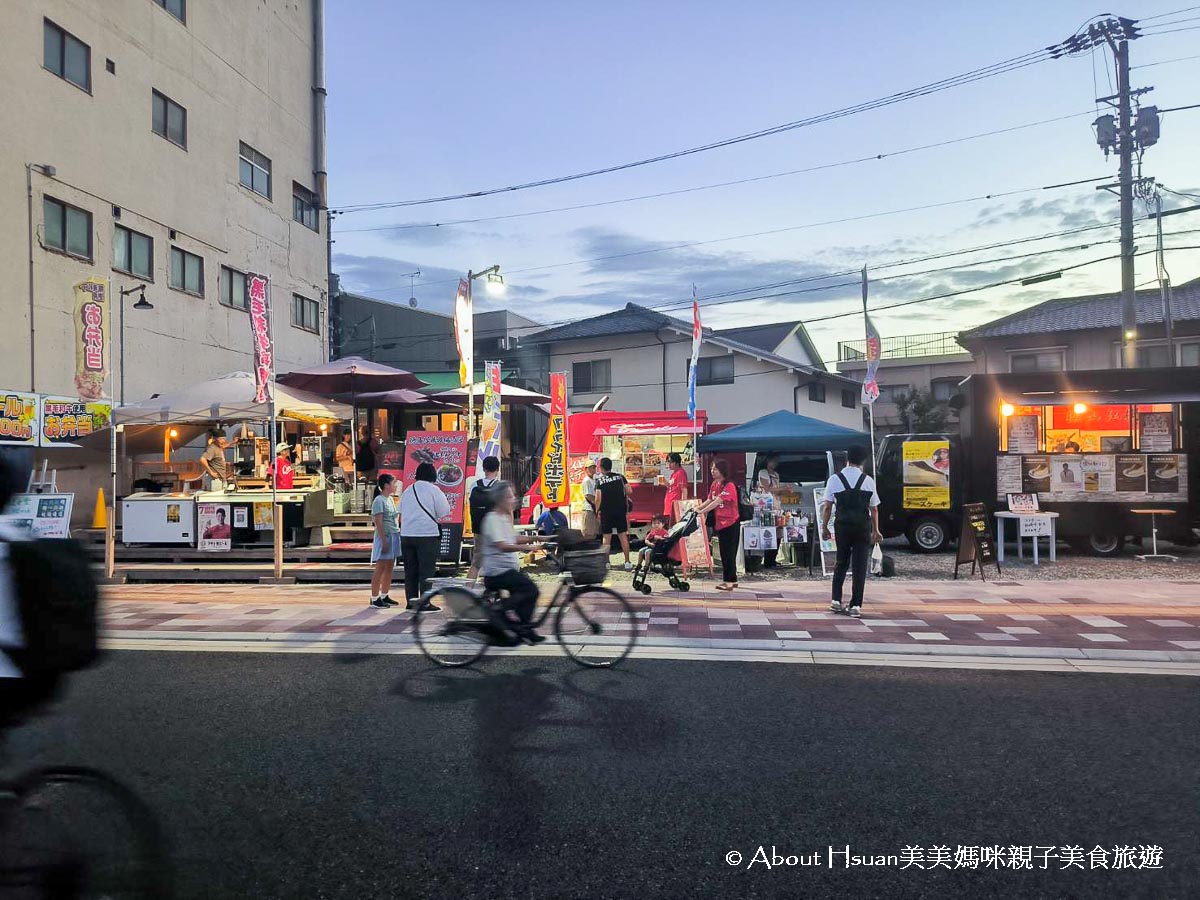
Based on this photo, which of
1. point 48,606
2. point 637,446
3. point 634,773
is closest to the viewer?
point 48,606

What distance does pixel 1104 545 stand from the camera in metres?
14.8

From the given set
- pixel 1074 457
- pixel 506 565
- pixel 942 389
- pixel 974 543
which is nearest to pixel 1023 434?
pixel 1074 457

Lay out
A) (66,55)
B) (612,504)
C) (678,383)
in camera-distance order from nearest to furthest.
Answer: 1. (612,504)
2. (66,55)
3. (678,383)

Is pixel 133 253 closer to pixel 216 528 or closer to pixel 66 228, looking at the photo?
pixel 66 228

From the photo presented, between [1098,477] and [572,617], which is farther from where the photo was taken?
[1098,477]

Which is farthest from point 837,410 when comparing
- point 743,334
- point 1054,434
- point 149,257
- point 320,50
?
point 149,257

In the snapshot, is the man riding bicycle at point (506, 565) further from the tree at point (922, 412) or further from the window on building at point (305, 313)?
the tree at point (922, 412)

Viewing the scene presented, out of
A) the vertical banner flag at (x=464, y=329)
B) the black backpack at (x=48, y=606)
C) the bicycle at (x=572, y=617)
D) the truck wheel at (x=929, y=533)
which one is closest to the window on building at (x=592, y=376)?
the truck wheel at (x=929, y=533)

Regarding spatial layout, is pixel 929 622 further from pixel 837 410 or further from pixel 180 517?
pixel 837 410

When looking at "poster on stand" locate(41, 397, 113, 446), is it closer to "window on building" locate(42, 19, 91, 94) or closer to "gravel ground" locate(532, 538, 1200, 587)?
"window on building" locate(42, 19, 91, 94)

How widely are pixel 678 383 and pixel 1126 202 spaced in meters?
14.8

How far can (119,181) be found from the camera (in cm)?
1864

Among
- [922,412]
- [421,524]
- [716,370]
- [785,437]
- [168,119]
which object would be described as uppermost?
[168,119]

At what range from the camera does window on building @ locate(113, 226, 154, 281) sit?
61.2 feet
